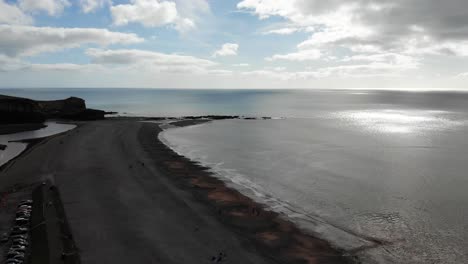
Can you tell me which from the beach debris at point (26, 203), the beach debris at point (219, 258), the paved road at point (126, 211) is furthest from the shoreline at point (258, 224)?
the beach debris at point (26, 203)

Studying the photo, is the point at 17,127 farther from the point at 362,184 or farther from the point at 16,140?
the point at 362,184

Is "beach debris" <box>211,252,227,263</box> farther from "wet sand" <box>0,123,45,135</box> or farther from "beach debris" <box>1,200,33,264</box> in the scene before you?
"wet sand" <box>0,123,45,135</box>

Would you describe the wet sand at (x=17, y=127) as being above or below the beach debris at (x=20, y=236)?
above

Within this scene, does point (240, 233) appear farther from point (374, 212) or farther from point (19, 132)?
point (19, 132)

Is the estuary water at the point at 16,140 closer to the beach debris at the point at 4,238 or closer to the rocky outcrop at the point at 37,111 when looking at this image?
the rocky outcrop at the point at 37,111

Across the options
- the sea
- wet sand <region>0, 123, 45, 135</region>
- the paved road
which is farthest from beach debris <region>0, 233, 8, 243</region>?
wet sand <region>0, 123, 45, 135</region>

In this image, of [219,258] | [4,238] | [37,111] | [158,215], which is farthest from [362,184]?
[37,111]

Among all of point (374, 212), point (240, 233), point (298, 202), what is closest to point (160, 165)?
point (298, 202)
